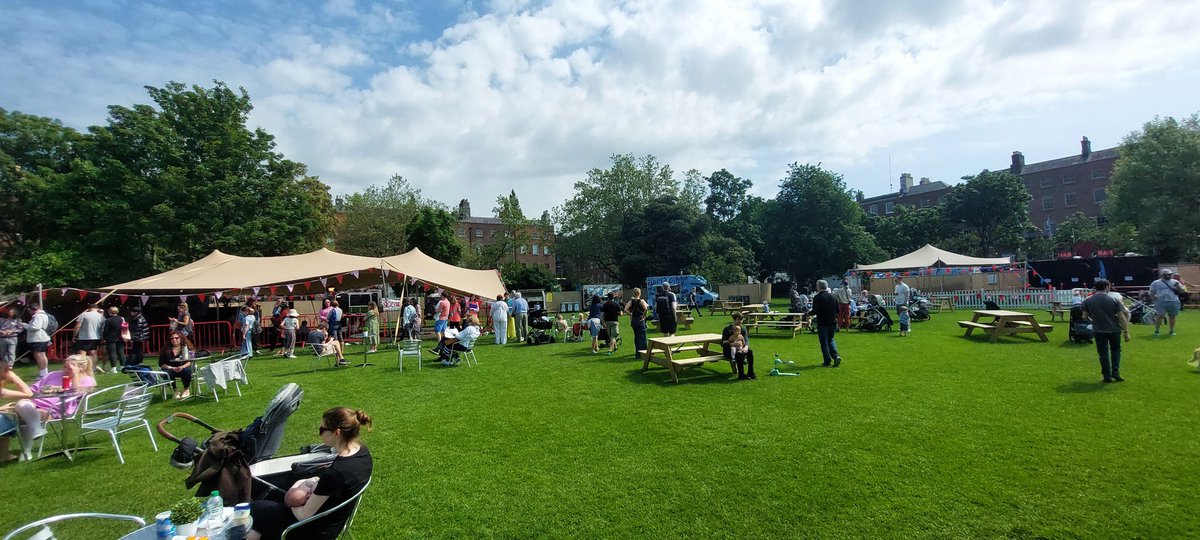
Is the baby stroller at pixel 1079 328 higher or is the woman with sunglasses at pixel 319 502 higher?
the woman with sunglasses at pixel 319 502

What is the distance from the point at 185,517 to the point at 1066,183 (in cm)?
7717

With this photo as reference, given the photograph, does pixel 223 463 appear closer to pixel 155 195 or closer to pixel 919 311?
pixel 919 311

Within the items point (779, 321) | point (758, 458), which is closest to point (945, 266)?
point (779, 321)

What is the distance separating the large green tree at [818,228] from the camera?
39.9m

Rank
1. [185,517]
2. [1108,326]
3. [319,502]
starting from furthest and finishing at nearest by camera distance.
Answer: [1108,326]
[319,502]
[185,517]

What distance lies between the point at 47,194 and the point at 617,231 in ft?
110

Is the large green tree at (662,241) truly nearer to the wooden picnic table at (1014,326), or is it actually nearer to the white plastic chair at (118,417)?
the wooden picnic table at (1014,326)

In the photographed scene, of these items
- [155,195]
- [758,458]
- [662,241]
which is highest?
[155,195]

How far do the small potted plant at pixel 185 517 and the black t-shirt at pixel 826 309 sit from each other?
9513mm

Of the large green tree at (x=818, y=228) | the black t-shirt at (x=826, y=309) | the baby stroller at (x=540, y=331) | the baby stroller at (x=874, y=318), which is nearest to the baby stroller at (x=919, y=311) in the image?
the baby stroller at (x=874, y=318)

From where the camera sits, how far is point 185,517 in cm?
259

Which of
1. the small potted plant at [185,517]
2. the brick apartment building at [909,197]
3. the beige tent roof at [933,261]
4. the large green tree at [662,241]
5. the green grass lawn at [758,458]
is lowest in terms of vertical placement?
the green grass lawn at [758,458]

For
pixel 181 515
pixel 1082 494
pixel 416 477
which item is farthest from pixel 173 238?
pixel 1082 494

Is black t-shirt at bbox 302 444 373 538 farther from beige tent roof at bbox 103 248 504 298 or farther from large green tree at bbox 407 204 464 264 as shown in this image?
large green tree at bbox 407 204 464 264
